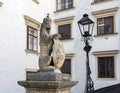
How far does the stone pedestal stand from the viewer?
4250 millimetres

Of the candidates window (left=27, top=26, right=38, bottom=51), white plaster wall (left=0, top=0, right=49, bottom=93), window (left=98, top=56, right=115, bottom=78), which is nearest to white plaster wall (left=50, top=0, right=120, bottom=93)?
window (left=98, top=56, right=115, bottom=78)

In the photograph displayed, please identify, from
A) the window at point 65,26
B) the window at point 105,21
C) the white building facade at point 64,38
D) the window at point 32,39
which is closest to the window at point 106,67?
the white building facade at point 64,38

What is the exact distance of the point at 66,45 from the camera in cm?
1881

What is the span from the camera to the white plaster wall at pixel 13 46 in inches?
526

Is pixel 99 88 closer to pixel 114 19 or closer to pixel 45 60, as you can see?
pixel 114 19

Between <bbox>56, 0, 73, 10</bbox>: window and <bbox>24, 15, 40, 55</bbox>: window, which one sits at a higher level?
<bbox>56, 0, 73, 10</bbox>: window

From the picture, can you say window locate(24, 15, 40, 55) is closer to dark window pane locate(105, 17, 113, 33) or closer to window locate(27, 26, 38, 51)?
window locate(27, 26, 38, 51)

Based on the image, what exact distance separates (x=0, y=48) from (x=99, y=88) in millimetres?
7494

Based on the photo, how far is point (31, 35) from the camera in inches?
644

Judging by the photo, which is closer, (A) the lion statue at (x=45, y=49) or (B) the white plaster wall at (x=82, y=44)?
(A) the lion statue at (x=45, y=49)

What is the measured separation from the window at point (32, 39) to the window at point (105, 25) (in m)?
4.51

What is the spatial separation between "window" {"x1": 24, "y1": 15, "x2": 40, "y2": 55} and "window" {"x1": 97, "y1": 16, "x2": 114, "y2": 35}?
4389mm

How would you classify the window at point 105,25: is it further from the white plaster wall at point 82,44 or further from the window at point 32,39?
the window at point 32,39

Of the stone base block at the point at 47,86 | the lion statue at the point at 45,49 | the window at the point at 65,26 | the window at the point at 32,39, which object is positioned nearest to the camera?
the stone base block at the point at 47,86
